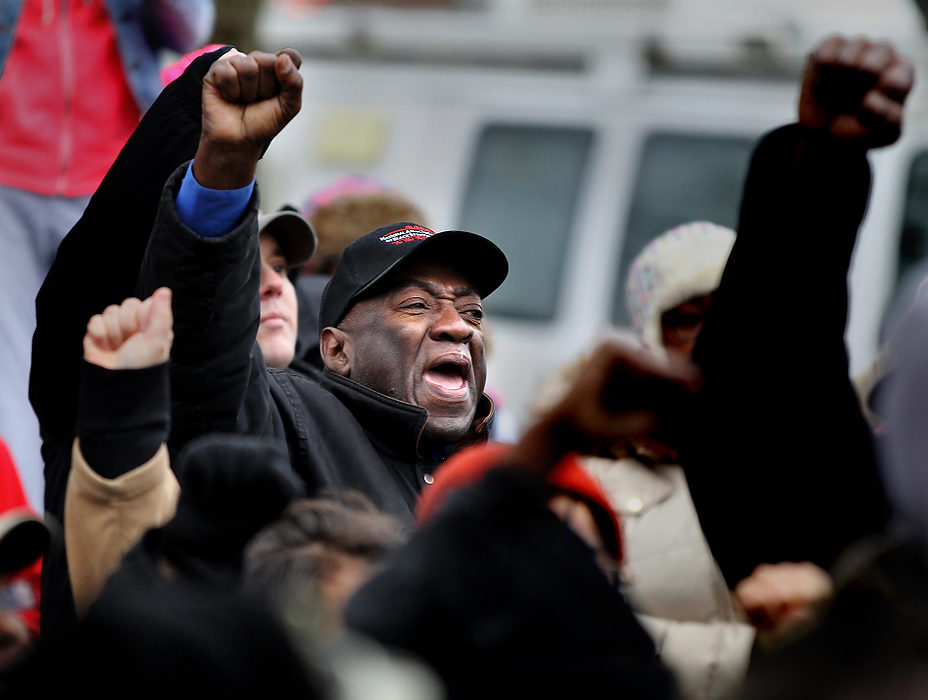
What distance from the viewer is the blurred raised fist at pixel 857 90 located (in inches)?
82.7

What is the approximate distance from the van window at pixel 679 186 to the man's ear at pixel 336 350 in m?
3.66

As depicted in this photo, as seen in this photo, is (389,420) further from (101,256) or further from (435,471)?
(101,256)

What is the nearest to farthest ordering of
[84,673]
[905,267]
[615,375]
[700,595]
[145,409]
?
[84,673] → [615,375] → [145,409] → [700,595] → [905,267]

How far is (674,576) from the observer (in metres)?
2.94


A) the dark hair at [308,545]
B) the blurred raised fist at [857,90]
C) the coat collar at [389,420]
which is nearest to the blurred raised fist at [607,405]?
the dark hair at [308,545]

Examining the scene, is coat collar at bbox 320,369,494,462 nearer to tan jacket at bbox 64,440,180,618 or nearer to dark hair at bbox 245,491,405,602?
tan jacket at bbox 64,440,180,618

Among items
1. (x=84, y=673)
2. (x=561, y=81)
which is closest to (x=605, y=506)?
(x=84, y=673)

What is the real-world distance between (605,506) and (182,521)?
646mm

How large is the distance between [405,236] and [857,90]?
1579 millimetres

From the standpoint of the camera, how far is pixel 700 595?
9.53ft

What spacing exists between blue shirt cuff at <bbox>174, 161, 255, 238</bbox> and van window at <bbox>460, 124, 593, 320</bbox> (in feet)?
14.9

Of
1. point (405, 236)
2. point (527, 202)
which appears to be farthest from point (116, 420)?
point (527, 202)

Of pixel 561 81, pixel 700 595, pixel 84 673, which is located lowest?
pixel 700 595

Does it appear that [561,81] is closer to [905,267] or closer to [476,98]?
[476,98]
